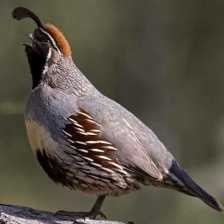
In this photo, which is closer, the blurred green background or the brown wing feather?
the brown wing feather

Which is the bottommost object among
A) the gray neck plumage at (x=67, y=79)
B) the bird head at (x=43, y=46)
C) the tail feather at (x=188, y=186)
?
the tail feather at (x=188, y=186)

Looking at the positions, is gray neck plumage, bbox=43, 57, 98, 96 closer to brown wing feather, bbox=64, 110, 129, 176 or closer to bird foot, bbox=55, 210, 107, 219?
brown wing feather, bbox=64, 110, 129, 176

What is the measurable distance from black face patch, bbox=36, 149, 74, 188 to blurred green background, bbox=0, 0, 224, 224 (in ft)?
19.0

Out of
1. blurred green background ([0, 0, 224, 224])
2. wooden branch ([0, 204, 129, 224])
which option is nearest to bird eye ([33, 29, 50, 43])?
wooden branch ([0, 204, 129, 224])

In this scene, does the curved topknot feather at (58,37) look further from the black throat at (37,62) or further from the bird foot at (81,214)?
the bird foot at (81,214)

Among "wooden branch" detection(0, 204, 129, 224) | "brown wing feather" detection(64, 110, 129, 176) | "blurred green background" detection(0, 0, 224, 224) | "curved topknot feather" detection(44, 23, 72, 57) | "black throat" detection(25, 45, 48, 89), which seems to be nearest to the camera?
"wooden branch" detection(0, 204, 129, 224)

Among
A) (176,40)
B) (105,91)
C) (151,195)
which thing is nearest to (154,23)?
(176,40)

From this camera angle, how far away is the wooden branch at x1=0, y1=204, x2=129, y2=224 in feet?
25.9

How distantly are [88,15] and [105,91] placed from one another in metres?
1.60

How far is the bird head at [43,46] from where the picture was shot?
8969 mm

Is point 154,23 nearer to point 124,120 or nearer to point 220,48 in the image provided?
point 220,48

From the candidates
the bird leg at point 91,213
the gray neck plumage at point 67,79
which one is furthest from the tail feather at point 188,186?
the gray neck plumage at point 67,79

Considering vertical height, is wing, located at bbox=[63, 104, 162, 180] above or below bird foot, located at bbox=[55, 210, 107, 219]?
above

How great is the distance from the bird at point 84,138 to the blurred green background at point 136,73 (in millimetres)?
5543
